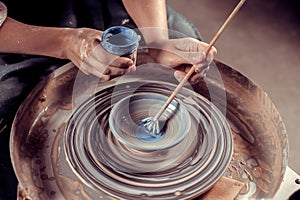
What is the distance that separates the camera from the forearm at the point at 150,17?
199 cm

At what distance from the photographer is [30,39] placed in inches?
72.4

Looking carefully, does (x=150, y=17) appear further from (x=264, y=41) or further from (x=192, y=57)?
(x=264, y=41)

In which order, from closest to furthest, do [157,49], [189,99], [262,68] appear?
[189,99] → [157,49] → [262,68]

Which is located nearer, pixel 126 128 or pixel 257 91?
pixel 126 128

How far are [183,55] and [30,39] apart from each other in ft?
1.83

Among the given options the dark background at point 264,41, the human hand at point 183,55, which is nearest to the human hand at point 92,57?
the human hand at point 183,55

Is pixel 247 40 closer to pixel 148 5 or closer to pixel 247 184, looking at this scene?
pixel 148 5

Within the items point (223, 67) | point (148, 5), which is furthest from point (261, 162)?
point (148, 5)

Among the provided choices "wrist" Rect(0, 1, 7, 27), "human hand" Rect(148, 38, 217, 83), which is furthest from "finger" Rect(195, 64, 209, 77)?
"wrist" Rect(0, 1, 7, 27)

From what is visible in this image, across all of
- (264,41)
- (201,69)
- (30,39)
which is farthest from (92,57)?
(264,41)

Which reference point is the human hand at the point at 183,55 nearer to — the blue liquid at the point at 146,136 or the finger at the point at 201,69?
the finger at the point at 201,69

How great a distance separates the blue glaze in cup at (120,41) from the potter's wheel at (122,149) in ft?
0.67

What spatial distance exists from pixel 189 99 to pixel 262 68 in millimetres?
1265

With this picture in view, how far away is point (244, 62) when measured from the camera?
9.78 feet
